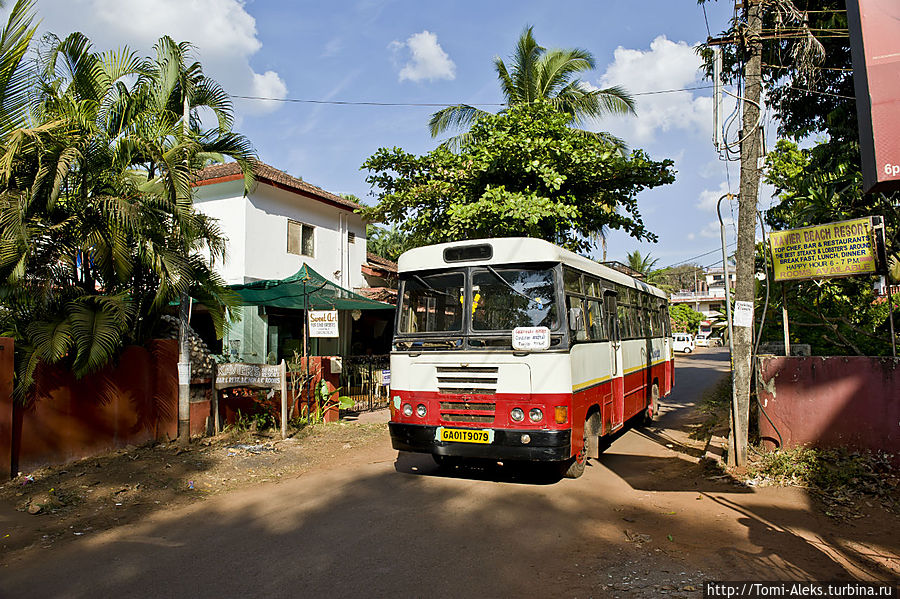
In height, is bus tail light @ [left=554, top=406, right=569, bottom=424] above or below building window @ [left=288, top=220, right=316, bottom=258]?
below

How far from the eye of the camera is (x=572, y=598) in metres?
4.04

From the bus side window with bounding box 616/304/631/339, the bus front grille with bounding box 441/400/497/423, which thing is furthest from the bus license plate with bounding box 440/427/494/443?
the bus side window with bounding box 616/304/631/339

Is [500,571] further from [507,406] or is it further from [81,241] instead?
[81,241]

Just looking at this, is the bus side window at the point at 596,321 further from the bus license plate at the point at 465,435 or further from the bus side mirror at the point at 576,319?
the bus license plate at the point at 465,435

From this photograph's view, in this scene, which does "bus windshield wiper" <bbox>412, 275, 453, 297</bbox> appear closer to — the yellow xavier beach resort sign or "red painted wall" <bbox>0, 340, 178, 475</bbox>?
"red painted wall" <bbox>0, 340, 178, 475</bbox>

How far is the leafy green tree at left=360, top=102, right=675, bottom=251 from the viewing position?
12500mm

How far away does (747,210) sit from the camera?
7.54 m

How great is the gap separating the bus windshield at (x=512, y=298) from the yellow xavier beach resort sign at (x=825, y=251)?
132 inches

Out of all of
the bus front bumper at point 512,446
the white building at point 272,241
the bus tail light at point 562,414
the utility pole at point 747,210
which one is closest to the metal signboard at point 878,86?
the utility pole at point 747,210

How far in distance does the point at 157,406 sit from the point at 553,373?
19.8ft

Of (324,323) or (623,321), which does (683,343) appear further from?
(324,323)

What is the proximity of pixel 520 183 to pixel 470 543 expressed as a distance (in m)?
10.0

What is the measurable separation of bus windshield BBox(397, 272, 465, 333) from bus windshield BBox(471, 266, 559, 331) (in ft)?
0.82

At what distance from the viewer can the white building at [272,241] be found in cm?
1595
